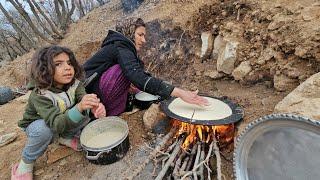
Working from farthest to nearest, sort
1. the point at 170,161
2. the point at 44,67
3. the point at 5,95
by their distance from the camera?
the point at 5,95 → the point at 44,67 → the point at 170,161

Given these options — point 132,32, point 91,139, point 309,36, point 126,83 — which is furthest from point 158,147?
point 309,36

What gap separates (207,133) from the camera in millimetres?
2086

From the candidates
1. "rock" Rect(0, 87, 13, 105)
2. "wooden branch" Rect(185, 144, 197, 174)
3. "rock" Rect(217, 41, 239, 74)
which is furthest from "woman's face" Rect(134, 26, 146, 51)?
"rock" Rect(0, 87, 13, 105)

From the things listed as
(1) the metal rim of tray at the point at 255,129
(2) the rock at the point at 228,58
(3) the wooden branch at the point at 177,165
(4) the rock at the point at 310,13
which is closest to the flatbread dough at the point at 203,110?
(3) the wooden branch at the point at 177,165

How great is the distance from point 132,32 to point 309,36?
4.69 feet

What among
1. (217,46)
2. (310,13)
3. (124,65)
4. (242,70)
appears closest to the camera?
(124,65)

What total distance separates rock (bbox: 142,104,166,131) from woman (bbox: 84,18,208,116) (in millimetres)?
246

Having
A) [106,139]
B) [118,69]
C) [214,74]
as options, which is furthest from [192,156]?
[214,74]

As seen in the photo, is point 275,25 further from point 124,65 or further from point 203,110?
point 124,65

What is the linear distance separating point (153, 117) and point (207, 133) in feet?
1.63

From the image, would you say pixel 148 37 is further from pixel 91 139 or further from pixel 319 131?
pixel 319 131

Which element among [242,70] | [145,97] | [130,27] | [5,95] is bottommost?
[5,95]

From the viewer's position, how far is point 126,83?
96.4 inches

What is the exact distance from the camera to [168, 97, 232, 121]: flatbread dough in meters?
2.03
